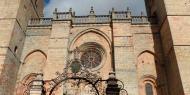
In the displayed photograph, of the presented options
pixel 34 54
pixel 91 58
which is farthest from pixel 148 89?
pixel 34 54

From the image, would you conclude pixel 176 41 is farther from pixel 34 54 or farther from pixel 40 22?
pixel 40 22

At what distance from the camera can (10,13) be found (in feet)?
48.4

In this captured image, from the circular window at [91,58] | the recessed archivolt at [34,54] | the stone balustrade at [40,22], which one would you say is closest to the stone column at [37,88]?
the circular window at [91,58]

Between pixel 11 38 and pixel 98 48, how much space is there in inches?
194

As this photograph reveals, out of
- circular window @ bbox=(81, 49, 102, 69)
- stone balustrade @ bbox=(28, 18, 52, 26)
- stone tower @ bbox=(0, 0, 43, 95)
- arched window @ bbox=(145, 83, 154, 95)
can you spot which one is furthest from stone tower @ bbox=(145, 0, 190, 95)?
stone tower @ bbox=(0, 0, 43, 95)

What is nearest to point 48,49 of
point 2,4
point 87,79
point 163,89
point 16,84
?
point 16,84

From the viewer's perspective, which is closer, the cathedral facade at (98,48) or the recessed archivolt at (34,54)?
the cathedral facade at (98,48)

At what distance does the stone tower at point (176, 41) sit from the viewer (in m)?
12.0

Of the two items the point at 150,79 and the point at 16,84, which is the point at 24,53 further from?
the point at 150,79

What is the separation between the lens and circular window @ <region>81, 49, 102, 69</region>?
14.9m

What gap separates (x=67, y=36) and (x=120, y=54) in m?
3.26

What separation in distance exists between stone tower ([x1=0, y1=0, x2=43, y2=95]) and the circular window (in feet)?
12.2

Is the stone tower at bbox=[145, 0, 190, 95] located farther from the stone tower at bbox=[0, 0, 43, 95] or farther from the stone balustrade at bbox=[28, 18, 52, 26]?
the stone tower at bbox=[0, 0, 43, 95]

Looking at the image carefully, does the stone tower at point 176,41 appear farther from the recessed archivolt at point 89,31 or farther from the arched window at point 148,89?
the recessed archivolt at point 89,31
